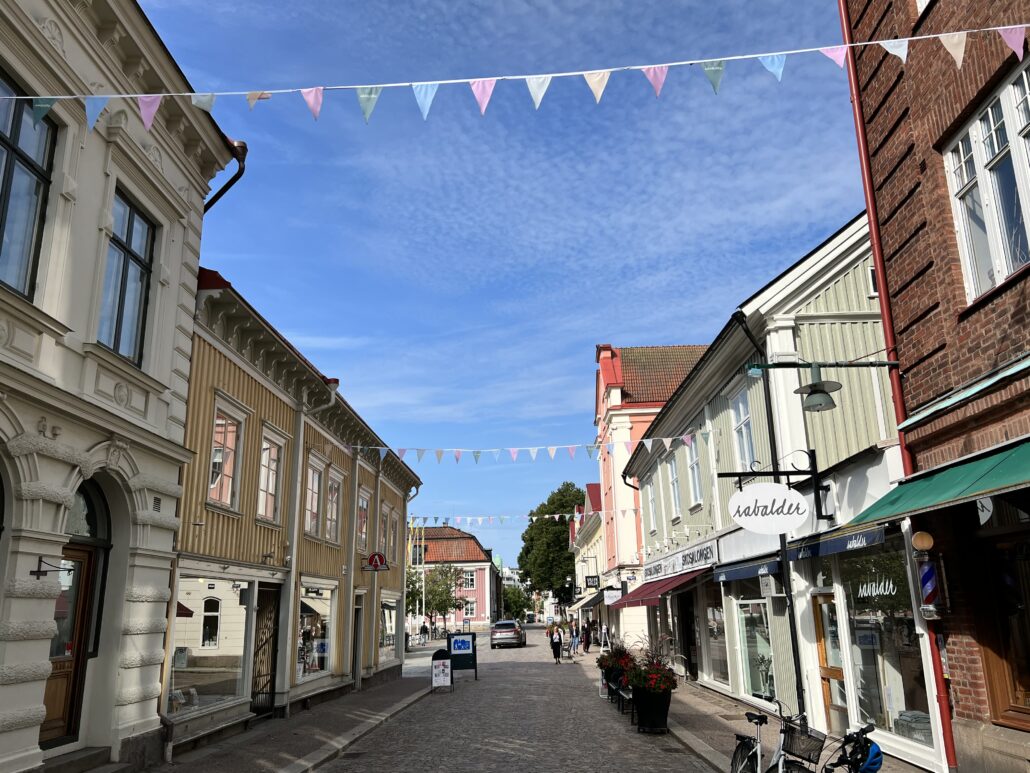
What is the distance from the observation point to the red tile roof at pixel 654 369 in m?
34.4

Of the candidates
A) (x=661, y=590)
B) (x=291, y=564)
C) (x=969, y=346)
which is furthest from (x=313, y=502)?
(x=969, y=346)

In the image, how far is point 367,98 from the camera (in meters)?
6.57

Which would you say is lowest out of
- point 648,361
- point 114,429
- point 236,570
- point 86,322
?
point 236,570

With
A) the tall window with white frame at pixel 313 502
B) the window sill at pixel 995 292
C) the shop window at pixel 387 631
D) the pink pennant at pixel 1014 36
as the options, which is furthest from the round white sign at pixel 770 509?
the shop window at pixel 387 631

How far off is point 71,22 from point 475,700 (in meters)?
15.6

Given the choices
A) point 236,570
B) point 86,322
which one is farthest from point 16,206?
point 236,570

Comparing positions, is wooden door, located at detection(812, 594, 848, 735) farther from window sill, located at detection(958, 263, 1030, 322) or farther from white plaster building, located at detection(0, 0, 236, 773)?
white plaster building, located at detection(0, 0, 236, 773)

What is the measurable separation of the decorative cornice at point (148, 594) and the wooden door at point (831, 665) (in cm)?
906

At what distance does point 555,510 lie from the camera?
6931cm

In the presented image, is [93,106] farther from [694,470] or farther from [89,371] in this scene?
[694,470]

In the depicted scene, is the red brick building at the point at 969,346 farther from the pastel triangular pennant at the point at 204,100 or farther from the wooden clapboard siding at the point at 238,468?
the wooden clapboard siding at the point at 238,468

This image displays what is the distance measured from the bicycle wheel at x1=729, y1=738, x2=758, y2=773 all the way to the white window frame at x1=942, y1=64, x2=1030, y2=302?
472cm

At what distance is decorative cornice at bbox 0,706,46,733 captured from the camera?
7023 millimetres

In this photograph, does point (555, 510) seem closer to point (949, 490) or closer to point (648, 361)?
point (648, 361)
